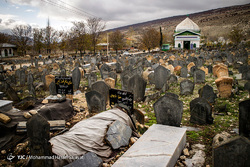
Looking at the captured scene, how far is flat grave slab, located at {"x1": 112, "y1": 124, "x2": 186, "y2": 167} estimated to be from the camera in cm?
307

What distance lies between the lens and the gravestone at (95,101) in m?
6.13

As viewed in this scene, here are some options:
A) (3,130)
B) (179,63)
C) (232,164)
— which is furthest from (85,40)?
(232,164)

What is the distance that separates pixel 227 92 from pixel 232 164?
5.51m

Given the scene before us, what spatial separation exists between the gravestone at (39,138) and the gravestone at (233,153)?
9.66 ft

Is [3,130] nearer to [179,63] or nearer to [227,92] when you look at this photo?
[227,92]

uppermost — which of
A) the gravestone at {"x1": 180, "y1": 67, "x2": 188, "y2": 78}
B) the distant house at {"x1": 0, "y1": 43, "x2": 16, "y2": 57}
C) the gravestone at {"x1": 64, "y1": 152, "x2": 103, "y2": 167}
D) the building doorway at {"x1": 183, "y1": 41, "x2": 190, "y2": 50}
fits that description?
the building doorway at {"x1": 183, "y1": 41, "x2": 190, "y2": 50}

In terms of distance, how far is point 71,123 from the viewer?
19.0 feet

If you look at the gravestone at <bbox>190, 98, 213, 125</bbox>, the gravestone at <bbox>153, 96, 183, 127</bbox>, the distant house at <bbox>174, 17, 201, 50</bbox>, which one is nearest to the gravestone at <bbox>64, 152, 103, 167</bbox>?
the gravestone at <bbox>153, 96, 183, 127</bbox>

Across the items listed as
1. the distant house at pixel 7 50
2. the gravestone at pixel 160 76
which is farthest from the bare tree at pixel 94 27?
the gravestone at pixel 160 76

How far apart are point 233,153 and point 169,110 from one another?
1872 mm

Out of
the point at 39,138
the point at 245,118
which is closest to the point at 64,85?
the point at 39,138

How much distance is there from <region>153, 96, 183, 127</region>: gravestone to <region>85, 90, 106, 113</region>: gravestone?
7.59 ft

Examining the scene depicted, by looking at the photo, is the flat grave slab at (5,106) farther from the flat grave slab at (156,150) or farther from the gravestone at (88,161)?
the flat grave slab at (156,150)

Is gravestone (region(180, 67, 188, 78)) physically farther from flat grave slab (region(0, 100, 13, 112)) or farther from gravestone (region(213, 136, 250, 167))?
flat grave slab (region(0, 100, 13, 112))
